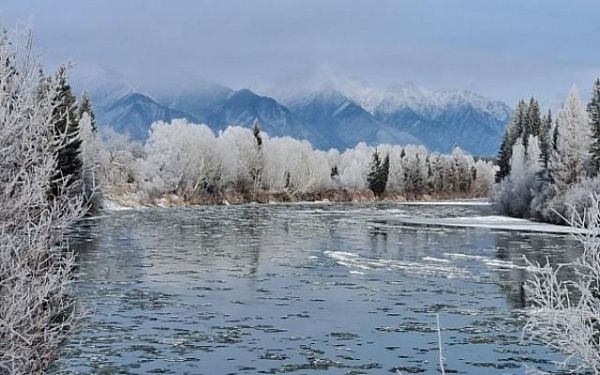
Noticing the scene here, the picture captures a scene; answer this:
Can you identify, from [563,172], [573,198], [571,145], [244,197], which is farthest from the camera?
[244,197]

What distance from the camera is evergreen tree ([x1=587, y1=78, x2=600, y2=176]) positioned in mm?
70750

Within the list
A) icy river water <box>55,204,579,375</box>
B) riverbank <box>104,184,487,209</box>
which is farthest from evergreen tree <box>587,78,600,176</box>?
riverbank <box>104,184,487,209</box>

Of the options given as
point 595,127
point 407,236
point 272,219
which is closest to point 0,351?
point 407,236

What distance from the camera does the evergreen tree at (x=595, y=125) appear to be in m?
70.8

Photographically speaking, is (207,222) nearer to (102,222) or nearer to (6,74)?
(102,222)

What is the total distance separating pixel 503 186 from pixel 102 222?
48924mm

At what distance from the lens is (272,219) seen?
248ft

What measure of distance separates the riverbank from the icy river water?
47.1 m

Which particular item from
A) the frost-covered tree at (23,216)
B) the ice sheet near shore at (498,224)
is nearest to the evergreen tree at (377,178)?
the ice sheet near shore at (498,224)

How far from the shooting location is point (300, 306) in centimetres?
2591

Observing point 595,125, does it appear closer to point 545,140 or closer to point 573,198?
point 573,198

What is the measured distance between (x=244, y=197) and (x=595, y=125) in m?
62.9

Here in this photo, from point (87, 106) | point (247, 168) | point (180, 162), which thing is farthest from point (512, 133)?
point (87, 106)

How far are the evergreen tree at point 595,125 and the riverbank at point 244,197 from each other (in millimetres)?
54158
